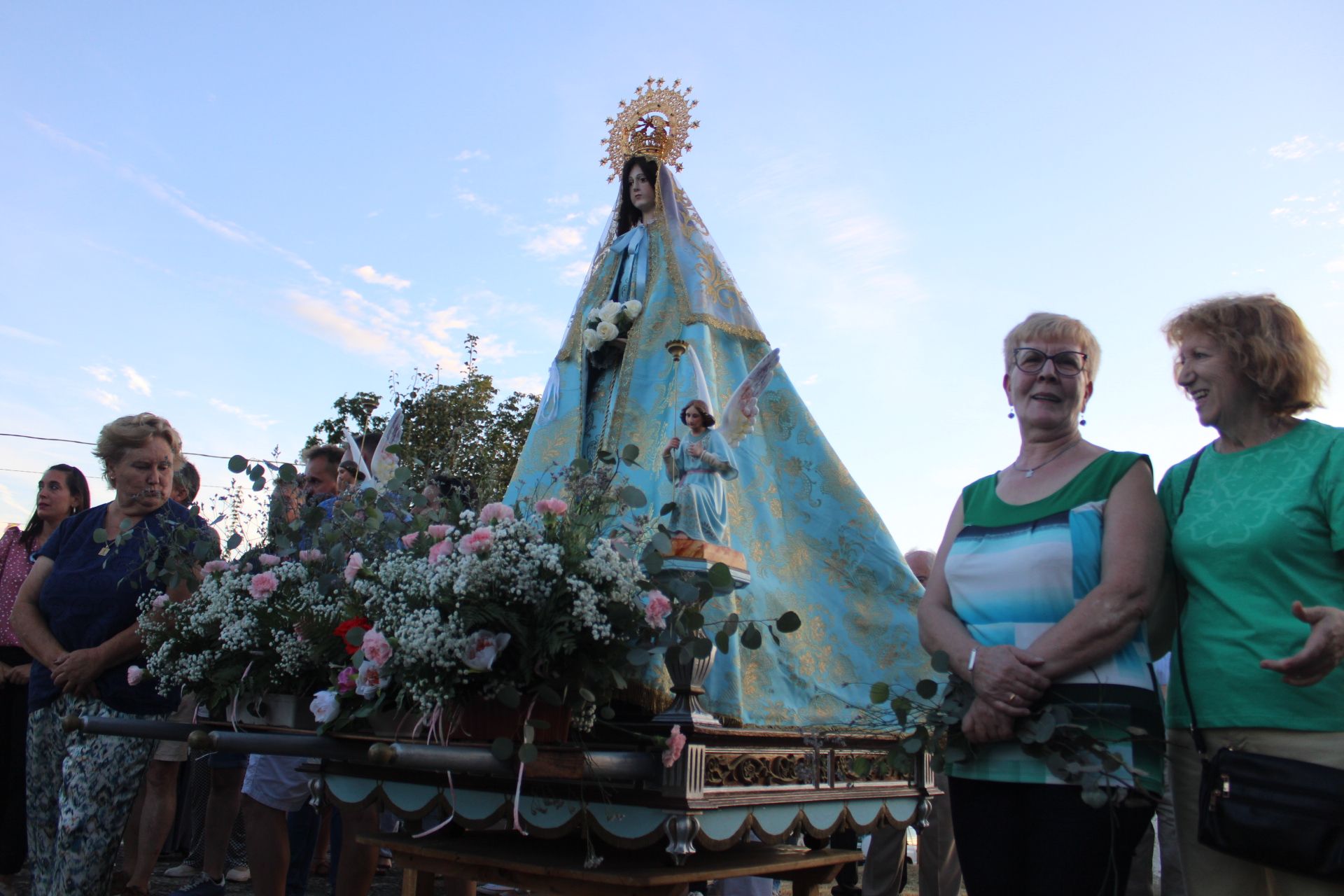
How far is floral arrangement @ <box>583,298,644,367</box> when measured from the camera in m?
5.36

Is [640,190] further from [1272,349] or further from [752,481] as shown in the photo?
[1272,349]

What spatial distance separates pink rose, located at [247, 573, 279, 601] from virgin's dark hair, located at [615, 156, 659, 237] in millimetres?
3630

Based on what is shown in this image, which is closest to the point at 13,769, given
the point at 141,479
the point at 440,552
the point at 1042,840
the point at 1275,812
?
the point at 141,479

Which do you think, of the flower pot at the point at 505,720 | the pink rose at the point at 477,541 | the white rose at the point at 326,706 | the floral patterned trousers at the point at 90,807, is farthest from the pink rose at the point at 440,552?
the floral patterned trousers at the point at 90,807

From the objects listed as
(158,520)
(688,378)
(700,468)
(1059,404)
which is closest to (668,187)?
(688,378)

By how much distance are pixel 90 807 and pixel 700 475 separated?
234 centimetres

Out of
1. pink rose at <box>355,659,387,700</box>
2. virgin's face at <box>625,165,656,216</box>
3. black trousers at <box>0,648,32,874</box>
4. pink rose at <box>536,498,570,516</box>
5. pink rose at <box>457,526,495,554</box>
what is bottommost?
black trousers at <box>0,648,32,874</box>

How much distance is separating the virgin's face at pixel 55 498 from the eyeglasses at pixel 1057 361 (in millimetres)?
4298

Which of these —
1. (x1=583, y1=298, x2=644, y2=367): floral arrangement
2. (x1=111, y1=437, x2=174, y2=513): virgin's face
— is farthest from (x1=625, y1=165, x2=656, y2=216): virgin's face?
(x1=111, y1=437, x2=174, y2=513): virgin's face

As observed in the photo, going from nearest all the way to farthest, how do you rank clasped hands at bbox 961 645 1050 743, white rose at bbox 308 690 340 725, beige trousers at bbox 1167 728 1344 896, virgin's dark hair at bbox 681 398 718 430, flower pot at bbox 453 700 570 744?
beige trousers at bbox 1167 728 1344 896
clasped hands at bbox 961 645 1050 743
flower pot at bbox 453 700 570 744
white rose at bbox 308 690 340 725
virgin's dark hair at bbox 681 398 718 430

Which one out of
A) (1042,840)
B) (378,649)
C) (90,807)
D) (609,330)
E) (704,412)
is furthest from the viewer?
(609,330)

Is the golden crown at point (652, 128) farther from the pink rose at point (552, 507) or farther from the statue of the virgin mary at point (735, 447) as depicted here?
the pink rose at point (552, 507)

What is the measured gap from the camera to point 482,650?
220cm

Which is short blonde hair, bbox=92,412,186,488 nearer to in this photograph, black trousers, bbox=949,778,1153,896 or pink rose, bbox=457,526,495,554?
pink rose, bbox=457,526,495,554
